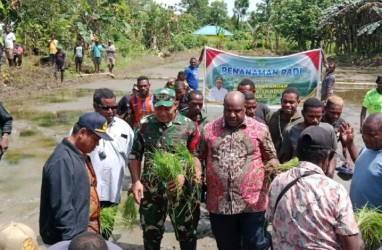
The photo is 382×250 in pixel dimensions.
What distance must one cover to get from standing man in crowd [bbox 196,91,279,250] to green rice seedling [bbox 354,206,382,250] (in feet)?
2.96

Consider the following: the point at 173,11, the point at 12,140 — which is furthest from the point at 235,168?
the point at 173,11

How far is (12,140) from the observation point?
10250 mm

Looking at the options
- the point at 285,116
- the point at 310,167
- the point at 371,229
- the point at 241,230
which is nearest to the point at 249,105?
the point at 285,116

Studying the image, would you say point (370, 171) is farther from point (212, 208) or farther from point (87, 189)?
point (87, 189)

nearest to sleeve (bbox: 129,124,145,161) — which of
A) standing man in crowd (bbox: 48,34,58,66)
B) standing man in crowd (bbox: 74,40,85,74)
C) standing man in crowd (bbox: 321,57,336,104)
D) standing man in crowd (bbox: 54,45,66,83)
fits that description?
standing man in crowd (bbox: 321,57,336,104)

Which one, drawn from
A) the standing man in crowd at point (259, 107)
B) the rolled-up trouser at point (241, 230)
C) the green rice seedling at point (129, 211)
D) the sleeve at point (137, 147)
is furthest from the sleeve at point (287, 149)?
the green rice seedling at point (129, 211)

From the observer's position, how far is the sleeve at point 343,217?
8.12 ft

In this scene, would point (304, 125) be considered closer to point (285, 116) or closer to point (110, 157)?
point (285, 116)

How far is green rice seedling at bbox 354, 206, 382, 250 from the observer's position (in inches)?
122

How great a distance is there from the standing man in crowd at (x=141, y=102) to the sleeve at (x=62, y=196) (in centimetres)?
330

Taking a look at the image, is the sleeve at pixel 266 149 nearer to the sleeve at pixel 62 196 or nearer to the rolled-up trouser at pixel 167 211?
the rolled-up trouser at pixel 167 211

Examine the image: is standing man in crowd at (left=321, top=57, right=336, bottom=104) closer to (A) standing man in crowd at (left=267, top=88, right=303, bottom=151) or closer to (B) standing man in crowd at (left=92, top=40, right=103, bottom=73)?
(A) standing man in crowd at (left=267, top=88, right=303, bottom=151)

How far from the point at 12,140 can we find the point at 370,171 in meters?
8.59

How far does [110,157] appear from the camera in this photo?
427 cm
